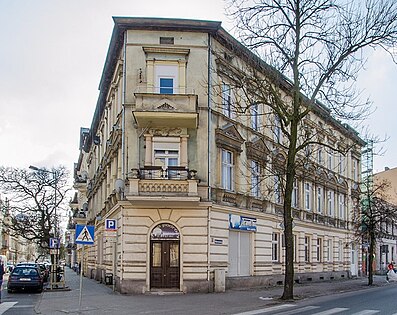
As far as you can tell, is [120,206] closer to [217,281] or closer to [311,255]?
[217,281]

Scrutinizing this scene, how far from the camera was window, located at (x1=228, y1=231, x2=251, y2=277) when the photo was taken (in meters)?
28.9

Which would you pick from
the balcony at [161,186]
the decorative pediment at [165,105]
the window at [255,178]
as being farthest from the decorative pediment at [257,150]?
the decorative pediment at [165,105]

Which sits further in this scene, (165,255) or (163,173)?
(165,255)

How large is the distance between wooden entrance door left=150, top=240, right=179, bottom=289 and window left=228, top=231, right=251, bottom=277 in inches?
141

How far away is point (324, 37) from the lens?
24062 mm

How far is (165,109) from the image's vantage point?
1012 inches

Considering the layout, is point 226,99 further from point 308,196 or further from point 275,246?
point 308,196

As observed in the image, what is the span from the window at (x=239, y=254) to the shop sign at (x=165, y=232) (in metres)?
3.81

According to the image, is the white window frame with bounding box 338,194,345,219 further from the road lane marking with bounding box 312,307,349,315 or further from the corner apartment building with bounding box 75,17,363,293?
the road lane marking with bounding box 312,307,349,315

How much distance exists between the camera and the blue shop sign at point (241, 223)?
28562 mm

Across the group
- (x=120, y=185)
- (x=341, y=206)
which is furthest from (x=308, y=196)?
(x=120, y=185)

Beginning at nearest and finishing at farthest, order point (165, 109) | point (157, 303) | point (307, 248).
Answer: point (157, 303)
point (165, 109)
point (307, 248)

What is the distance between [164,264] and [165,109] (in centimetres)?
716

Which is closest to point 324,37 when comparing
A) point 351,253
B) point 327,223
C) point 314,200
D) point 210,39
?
point 210,39
